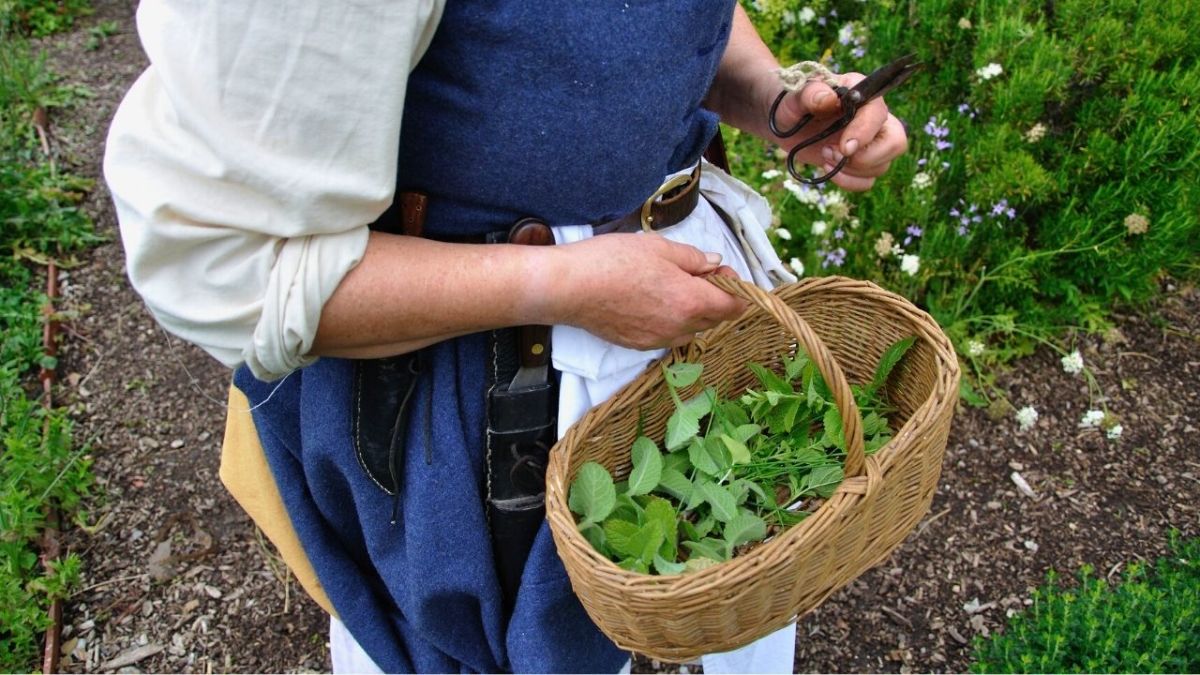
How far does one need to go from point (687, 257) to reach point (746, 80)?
48cm

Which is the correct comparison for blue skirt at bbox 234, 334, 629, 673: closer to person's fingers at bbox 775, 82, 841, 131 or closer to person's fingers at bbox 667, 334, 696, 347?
person's fingers at bbox 667, 334, 696, 347

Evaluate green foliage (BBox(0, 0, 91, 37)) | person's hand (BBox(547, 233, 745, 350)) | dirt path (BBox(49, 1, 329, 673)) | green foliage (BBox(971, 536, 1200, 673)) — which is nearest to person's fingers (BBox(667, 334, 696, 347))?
person's hand (BBox(547, 233, 745, 350))

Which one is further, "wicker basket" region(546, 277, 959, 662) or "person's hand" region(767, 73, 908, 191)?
"person's hand" region(767, 73, 908, 191)

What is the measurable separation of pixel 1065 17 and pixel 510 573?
2.21 meters

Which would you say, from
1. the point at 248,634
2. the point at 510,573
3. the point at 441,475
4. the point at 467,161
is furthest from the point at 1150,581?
Answer: the point at 248,634

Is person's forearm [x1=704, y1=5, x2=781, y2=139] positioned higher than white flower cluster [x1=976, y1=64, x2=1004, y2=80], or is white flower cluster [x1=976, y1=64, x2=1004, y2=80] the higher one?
person's forearm [x1=704, y1=5, x2=781, y2=139]

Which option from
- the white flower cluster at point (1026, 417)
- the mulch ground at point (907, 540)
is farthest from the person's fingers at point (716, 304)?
the white flower cluster at point (1026, 417)

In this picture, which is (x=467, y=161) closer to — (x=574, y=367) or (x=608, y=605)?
(x=574, y=367)

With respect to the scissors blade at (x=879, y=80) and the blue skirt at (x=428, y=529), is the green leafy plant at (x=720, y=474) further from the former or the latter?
the scissors blade at (x=879, y=80)

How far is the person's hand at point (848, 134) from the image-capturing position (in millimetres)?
1351

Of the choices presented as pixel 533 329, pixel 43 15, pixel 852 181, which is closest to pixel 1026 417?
pixel 852 181

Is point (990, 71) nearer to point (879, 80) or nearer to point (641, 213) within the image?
point (879, 80)

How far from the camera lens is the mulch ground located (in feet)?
7.21

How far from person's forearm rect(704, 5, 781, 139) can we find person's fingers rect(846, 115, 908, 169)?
0.48ft
